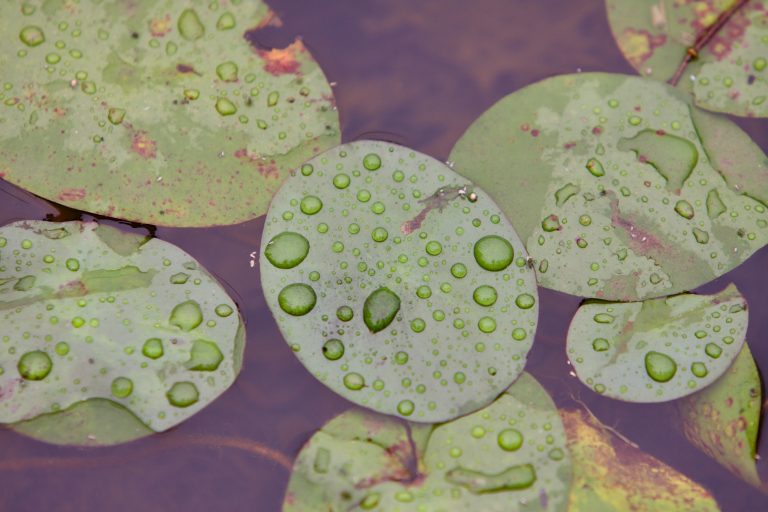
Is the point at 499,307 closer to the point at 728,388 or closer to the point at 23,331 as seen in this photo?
the point at 728,388

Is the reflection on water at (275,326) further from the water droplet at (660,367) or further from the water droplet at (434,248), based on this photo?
the water droplet at (434,248)

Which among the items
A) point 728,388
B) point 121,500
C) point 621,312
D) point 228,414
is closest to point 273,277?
point 228,414

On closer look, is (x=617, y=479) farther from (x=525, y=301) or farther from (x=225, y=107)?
(x=225, y=107)

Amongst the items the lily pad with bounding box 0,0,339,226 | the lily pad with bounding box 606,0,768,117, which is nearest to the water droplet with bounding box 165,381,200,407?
the lily pad with bounding box 0,0,339,226

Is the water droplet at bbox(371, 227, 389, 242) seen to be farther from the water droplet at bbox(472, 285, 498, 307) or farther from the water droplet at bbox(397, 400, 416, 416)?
the water droplet at bbox(397, 400, 416, 416)

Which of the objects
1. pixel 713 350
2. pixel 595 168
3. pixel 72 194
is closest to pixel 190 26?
pixel 72 194
